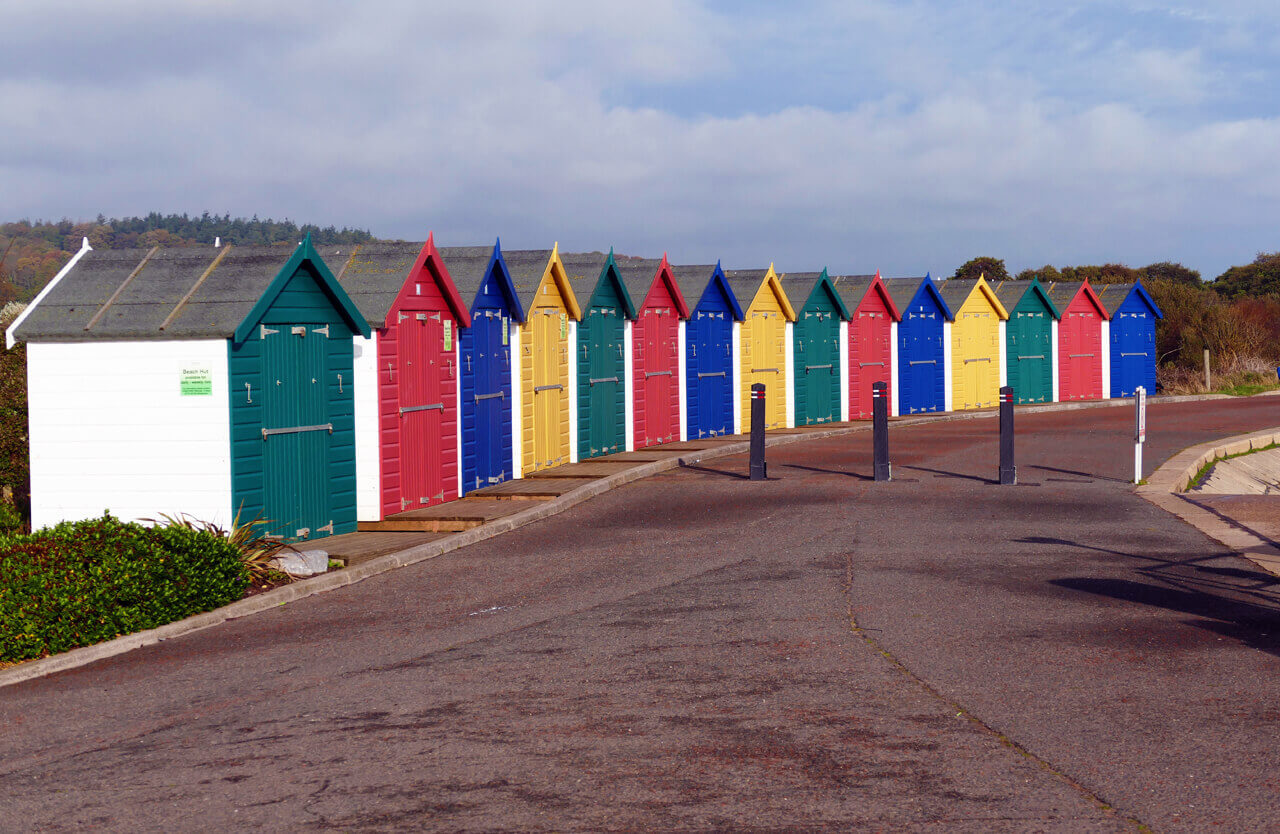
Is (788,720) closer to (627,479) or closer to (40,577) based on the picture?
(40,577)

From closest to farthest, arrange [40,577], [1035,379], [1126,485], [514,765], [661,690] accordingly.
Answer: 1. [514,765]
2. [661,690]
3. [40,577]
4. [1126,485]
5. [1035,379]

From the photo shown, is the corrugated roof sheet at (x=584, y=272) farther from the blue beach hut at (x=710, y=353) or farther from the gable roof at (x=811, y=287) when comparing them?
the gable roof at (x=811, y=287)

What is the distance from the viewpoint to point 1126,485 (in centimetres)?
1753

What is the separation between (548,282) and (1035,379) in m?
23.3

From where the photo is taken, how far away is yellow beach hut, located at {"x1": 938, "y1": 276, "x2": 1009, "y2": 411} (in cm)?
3703

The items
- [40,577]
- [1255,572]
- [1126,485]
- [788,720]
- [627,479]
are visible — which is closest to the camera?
[788,720]

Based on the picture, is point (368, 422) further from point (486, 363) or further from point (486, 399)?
point (486, 363)

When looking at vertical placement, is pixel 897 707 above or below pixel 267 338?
below

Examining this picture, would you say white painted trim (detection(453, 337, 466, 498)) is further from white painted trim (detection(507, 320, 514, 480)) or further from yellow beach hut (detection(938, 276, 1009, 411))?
yellow beach hut (detection(938, 276, 1009, 411))

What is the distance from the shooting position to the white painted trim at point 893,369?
34.3m

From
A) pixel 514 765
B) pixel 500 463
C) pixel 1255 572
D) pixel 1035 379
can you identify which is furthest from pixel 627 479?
pixel 1035 379

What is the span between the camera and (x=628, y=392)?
78.3ft

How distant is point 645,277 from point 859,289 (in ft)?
31.6

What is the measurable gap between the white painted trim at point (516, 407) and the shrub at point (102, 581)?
8.36 metres
